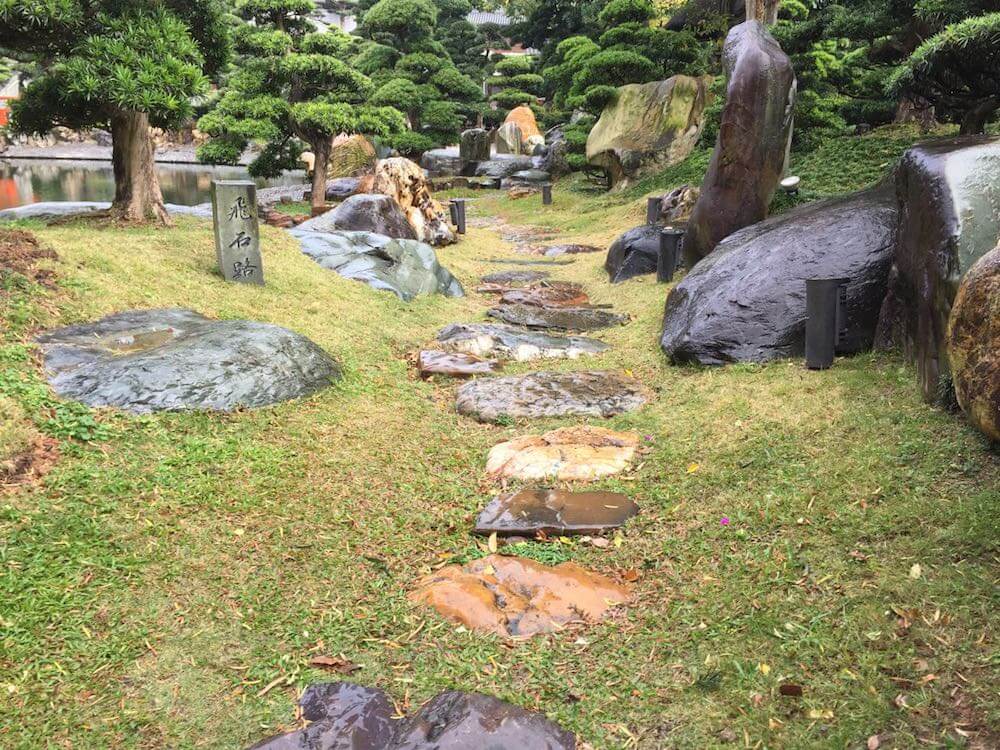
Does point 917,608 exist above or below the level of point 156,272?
below

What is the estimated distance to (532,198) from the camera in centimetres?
2308

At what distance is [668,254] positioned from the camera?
10055 mm

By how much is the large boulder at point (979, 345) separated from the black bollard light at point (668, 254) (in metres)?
6.42

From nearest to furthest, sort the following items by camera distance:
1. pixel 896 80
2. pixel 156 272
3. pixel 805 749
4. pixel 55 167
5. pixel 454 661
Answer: pixel 805 749 → pixel 454 661 → pixel 156 272 → pixel 896 80 → pixel 55 167

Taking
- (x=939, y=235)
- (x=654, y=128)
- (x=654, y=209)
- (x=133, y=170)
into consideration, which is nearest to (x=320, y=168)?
(x=654, y=128)

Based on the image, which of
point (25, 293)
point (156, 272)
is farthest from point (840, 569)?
point (156, 272)

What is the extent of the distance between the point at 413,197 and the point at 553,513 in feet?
39.5

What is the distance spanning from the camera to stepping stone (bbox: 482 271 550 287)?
11914mm

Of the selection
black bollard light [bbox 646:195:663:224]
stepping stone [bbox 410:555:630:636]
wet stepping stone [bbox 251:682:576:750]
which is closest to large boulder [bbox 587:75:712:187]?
black bollard light [bbox 646:195:663:224]

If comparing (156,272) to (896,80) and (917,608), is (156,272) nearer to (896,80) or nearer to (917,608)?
(917,608)

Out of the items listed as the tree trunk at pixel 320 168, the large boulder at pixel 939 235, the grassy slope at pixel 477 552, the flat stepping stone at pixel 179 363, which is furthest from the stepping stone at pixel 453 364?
the tree trunk at pixel 320 168

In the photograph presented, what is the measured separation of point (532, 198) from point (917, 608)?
21235 millimetres

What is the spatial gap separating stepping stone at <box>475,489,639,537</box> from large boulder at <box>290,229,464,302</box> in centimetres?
575

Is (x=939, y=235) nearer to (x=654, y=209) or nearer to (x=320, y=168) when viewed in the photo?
(x=654, y=209)
